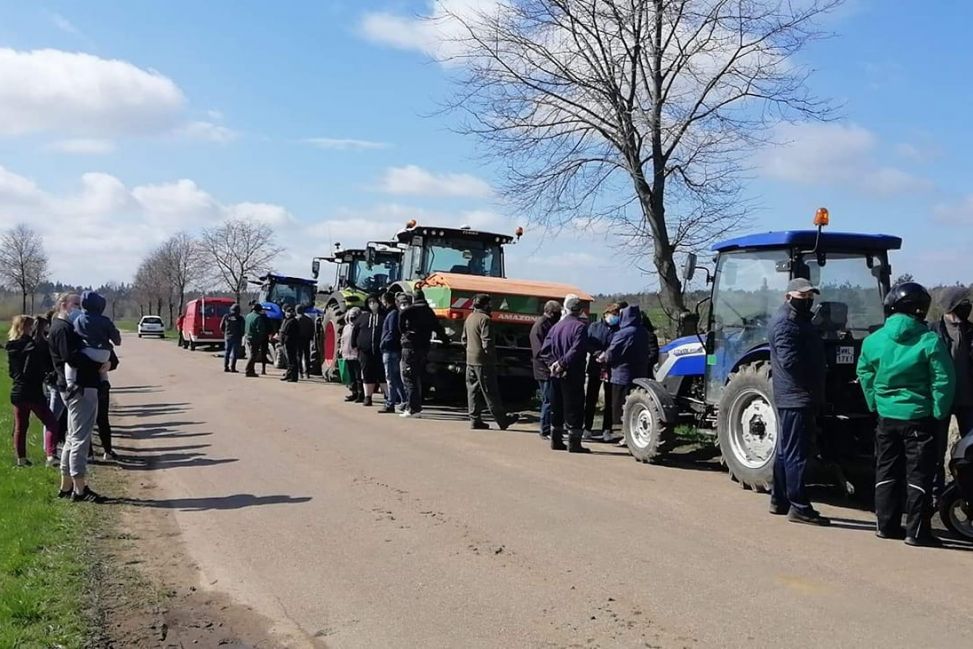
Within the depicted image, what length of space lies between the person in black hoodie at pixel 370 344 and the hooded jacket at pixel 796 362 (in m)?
8.61

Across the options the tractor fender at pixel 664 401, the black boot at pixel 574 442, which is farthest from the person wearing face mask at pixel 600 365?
the tractor fender at pixel 664 401

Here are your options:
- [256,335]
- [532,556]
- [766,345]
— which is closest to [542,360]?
[766,345]

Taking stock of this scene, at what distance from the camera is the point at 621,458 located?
10.6 meters

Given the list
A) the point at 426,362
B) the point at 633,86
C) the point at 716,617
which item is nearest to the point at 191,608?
the point at 716,617

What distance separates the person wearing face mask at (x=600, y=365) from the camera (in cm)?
1217

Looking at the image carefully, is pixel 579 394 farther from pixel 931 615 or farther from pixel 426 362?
pixel 931 615

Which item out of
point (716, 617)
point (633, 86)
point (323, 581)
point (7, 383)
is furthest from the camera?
point (7, 383)

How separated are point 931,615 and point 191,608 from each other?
4.37 meters

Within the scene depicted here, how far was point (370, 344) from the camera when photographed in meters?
15.4

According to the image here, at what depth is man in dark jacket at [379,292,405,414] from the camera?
1420 centimetres

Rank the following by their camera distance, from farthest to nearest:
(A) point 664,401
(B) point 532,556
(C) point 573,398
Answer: (C) point 573,398 → (A) point 664,401 → (B) point 532,556

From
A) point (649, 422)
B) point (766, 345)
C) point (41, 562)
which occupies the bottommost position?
point (41, 562)

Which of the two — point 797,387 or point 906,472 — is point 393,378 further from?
point 906,472

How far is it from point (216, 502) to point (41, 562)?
2.24 metres
